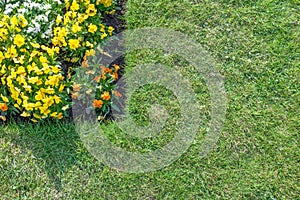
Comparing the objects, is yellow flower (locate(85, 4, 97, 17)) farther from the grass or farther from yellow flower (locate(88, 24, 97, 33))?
the grass

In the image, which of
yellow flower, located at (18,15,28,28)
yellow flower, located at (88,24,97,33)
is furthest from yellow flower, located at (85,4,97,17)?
yellow flower, located at (18,15,28,28)

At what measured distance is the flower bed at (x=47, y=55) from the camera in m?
2.82

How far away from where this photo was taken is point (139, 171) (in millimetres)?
2801

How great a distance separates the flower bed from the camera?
2.82 meters

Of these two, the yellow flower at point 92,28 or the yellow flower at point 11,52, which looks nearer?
the yellow flower at point 11,52

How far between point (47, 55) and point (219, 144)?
4.83ft

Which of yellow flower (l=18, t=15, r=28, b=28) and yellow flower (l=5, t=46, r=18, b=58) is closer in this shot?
yellow flower (l=5, t=46, r=18, b=58)

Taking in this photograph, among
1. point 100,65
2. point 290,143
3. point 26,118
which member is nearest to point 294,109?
point 290,143

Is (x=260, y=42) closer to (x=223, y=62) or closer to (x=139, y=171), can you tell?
(x=223, y=62)

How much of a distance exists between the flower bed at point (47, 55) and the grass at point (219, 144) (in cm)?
21

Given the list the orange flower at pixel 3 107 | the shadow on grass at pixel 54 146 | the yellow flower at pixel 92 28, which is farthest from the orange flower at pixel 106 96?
the orange flower at pixel 3 107

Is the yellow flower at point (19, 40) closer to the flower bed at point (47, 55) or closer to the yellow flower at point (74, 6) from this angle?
the flower bed at point (47, 55)

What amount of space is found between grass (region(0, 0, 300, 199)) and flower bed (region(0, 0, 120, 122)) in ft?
0.68

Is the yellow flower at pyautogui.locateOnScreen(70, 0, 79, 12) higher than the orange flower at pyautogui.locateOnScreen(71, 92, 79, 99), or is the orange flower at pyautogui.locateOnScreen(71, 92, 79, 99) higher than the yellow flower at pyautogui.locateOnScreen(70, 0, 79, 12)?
the yellow flower at pyautogui.locateOnScreen(70, 0, 79, 12)
